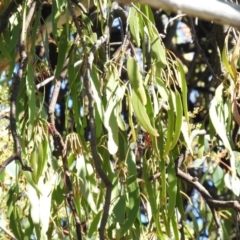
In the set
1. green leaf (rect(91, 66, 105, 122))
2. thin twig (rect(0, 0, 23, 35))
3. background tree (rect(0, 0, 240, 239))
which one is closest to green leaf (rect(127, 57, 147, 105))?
background tree (rect(0, 0, 240, 239))

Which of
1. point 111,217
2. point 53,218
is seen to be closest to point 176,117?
point 111,217

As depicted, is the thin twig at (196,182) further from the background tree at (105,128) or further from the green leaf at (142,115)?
the green leaf at (142,115)

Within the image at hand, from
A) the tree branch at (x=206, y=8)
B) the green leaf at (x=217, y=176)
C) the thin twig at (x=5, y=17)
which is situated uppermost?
the tree branch at (x=206, y=8)

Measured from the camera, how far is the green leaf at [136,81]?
141 centimetres

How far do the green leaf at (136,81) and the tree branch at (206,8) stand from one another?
236 millimetres

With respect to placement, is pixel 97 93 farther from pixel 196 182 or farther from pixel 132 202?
pixel 196 182

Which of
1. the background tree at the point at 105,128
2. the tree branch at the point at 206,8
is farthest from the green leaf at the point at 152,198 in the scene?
the tree branch at the point at 206,8

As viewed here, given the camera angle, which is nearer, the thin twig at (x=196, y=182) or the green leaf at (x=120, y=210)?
the green leaf at (x=120, y=210)

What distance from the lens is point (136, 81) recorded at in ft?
4.66

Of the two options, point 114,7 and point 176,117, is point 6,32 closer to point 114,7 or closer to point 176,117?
point 114,7

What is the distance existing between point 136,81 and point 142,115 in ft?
0.19

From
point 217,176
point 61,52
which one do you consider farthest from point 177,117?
point 217,176

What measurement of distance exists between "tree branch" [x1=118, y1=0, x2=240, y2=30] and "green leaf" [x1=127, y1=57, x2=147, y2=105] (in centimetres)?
24

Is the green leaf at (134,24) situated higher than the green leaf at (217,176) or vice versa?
the green leaf at (134,24)
